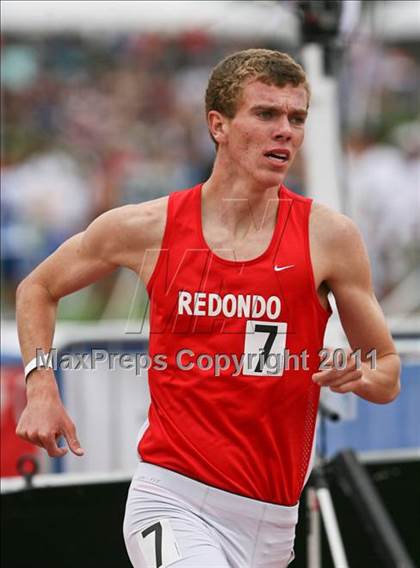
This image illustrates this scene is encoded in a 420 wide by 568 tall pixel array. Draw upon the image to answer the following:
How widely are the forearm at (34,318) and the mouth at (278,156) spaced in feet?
3.20

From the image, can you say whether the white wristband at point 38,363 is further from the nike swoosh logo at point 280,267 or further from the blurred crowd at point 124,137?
the blurred crowd at point 124,137

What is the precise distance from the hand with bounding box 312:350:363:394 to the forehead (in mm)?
894

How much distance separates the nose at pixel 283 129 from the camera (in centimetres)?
357

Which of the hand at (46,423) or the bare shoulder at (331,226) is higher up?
the bare shoulder at (331,226)

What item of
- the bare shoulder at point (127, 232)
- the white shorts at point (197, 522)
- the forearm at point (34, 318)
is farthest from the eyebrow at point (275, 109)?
the white shorts at point (197, 522)

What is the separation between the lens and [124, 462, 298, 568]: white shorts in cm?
353

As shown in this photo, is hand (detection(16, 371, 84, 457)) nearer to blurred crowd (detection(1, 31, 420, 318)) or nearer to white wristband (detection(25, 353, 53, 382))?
white wristband (detection(25, 353, 53, 382))

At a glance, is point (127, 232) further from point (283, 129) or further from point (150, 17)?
point (150, 17)

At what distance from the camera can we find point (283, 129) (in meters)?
3.58

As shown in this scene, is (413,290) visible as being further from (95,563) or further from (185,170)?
(95,563)

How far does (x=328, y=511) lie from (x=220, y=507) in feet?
5.64

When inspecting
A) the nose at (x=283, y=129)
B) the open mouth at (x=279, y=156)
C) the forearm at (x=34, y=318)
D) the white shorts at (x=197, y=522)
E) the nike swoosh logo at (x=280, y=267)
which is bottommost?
the white shorts at (x=197, y=522)

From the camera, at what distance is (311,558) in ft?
17.5

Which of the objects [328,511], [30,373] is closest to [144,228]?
[30,373]
